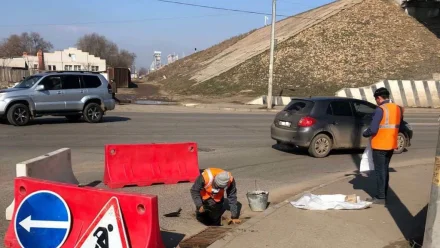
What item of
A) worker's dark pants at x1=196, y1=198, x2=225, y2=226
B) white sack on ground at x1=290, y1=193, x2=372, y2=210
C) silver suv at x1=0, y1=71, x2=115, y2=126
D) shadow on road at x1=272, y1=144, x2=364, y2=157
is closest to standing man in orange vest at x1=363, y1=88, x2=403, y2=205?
white sack on ground at x1=290, y1=193, x2=372, y2=210

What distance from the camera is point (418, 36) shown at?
45.7m

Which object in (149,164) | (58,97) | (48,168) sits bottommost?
(149,164)

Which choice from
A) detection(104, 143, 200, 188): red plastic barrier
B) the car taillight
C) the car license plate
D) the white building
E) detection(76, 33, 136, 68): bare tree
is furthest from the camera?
detection(76, 33, 136, 68): bare tree

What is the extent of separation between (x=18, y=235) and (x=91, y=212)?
33.3 inches

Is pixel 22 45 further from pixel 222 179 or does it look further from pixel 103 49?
pixel 222 179

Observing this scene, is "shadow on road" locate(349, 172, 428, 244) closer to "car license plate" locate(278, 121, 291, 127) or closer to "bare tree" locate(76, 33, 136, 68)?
"car license plate" locate(278, 121, 291, 127)

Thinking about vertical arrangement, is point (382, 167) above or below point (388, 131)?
below

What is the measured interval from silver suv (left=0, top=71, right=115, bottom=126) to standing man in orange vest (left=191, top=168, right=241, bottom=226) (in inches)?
474

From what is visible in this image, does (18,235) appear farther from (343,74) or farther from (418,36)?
(418,36)

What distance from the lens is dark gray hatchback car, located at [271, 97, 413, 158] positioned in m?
11.7

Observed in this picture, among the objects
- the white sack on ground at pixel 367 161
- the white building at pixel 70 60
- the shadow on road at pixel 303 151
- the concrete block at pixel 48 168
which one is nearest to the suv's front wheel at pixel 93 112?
the shadow on road at pixel 303 151

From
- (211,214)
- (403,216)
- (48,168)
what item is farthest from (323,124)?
(48,168)

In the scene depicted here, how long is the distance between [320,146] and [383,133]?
5044mm

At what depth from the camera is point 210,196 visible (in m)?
6.32
